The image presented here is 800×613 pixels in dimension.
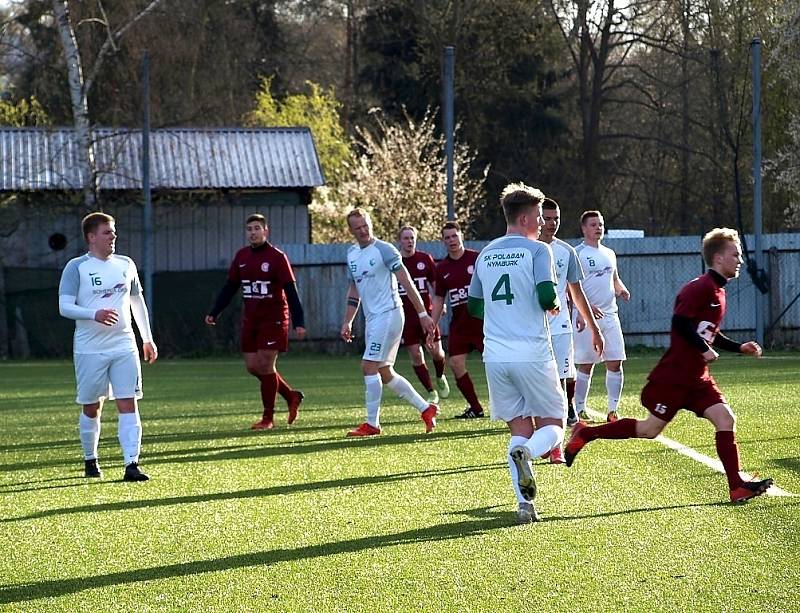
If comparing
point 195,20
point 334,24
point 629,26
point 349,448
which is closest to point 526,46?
point 629,26

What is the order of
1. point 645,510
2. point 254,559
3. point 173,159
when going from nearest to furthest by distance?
point 254,559, point 645,510, point 173,159

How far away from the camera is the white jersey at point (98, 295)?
10.4 m

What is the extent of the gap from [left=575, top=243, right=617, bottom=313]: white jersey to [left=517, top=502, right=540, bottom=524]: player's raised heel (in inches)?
230

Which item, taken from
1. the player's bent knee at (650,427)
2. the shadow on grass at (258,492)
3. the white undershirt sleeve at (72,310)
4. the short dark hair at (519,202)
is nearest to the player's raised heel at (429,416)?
the shadow on grass at (258,492)

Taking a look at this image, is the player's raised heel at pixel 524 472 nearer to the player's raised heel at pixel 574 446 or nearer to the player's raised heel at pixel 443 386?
the player's raised heel at pixel 574 446

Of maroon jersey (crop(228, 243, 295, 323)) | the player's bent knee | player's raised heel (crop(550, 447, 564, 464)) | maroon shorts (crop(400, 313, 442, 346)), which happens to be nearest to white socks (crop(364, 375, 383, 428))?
maroon jersey (crop(228, 243, 295, 323))

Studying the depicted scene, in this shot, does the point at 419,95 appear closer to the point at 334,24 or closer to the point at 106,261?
the point at 334,24

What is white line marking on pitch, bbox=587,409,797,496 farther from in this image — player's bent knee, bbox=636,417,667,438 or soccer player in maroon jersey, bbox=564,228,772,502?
player's bent knee, bbox=636,417,667,438

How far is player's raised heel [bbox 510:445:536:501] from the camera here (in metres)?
7.97

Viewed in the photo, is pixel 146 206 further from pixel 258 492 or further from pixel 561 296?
pixel 258 492

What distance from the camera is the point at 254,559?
7.24 m

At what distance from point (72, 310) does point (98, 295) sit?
268 millimetres

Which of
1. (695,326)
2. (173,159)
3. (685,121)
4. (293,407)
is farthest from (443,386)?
(685,121)

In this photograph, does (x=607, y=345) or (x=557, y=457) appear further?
(x=607, y=345)
